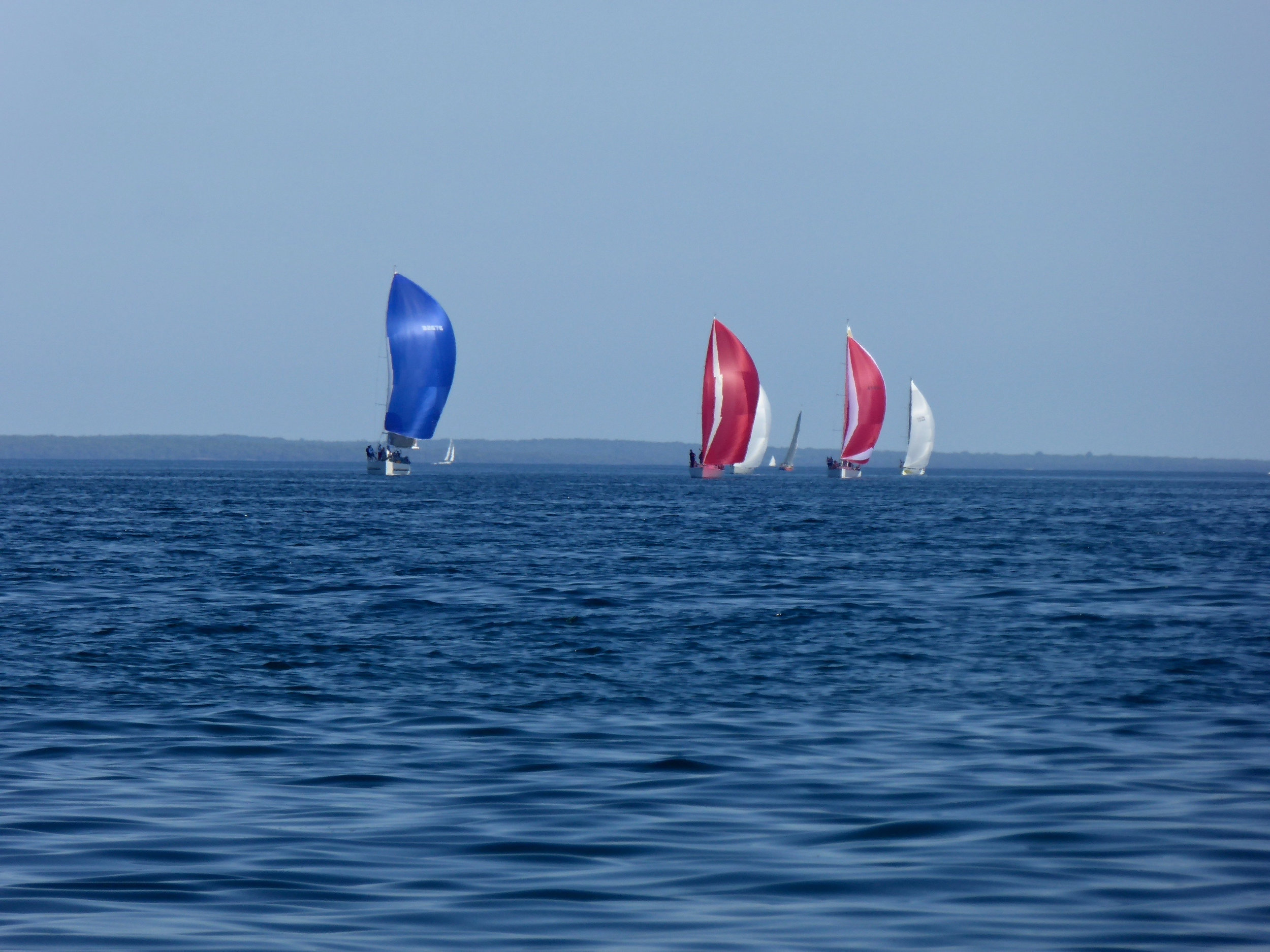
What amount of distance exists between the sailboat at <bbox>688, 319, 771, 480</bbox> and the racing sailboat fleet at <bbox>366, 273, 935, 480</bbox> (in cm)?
5

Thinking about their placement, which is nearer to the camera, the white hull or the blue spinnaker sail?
the blue spinnaker sail

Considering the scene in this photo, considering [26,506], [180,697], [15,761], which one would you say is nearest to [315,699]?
[180,697]

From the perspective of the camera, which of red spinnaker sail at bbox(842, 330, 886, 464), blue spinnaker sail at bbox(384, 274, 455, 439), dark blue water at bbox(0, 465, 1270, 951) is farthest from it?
red spinnaker sail at bbox(842, 330, 886, 464)

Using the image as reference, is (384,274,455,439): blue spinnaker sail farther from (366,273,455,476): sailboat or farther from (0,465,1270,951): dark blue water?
(0,465,1270,951): dark blue water

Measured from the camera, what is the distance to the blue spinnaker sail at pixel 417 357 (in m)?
107

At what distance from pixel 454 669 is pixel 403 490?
74.2 meters

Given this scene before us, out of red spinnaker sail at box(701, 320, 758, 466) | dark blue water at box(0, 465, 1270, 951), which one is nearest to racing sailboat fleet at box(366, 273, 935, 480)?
red spinnaker sail at box(701, 320, 758, 466)

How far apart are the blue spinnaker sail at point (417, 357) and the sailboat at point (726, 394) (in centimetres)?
1911

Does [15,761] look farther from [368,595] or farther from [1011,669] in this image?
[368,595]

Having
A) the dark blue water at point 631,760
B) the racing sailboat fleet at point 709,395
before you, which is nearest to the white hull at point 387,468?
the racing sailboat fleet at point 709,395

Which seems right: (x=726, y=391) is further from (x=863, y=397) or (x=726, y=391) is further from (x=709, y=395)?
(x=863, y=397)

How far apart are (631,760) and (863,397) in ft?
349

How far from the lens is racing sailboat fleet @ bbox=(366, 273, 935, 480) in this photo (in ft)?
330

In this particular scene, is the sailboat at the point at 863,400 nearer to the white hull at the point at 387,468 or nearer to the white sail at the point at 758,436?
the white sail at the point at 758,436
